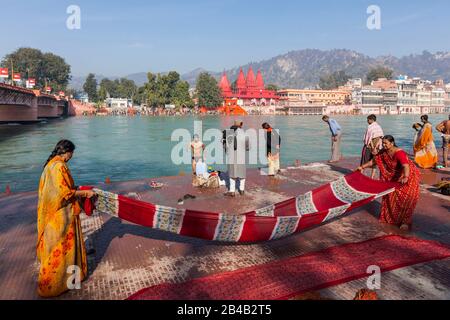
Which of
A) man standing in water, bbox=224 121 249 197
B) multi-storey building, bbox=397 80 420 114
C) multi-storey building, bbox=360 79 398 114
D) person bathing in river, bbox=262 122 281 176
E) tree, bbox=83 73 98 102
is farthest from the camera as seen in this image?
multi-storey building, bbox=397 80 420 114

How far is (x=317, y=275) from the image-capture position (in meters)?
4.08

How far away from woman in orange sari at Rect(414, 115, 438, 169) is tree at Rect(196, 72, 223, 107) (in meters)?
92.0

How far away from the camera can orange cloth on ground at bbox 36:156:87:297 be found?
3604 mm

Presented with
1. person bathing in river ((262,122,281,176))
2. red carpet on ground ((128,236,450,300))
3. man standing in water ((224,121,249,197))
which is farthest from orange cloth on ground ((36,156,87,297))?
person bathing in river ((262,122,281,176))

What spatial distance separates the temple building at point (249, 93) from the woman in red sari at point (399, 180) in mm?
104886

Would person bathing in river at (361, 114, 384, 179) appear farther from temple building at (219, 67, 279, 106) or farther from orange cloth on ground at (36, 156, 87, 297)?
temple building at (219, 67, 279, 106)

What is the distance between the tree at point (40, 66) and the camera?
95375 mm

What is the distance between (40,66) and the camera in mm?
97938

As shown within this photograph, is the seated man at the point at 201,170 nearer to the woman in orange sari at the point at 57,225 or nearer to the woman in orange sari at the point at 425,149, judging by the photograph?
the woman in orange sari at the point at 57,225

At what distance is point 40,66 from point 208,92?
168ft

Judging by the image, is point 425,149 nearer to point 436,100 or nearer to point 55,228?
point 55,228
